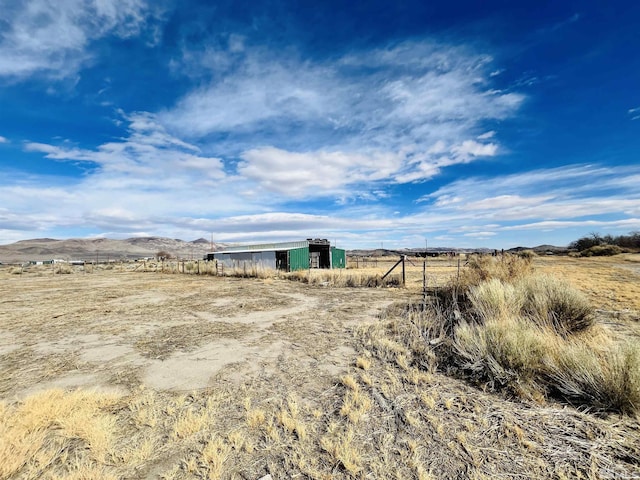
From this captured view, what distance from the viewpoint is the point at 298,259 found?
1252 inches

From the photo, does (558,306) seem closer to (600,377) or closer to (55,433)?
(600,377)

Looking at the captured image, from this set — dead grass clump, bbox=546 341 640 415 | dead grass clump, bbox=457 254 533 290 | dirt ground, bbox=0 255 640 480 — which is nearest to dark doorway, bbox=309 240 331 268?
dead grass clump, bbox=457 254 533 290

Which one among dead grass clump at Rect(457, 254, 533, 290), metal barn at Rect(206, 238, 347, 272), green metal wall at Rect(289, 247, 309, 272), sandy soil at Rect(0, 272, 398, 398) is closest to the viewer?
sandy soil at Rect(0, 272, 398, 398)

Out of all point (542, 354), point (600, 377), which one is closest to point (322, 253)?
point (542, 354)

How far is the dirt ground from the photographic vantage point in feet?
9.90

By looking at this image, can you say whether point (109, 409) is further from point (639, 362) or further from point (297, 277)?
point (297, 277)

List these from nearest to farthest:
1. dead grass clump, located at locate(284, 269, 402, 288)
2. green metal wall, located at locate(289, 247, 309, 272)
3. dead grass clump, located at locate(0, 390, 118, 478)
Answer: dead grass clump, located at locate(0, 390, 118, 478), dead grass clump, located at locate(284, 269, 402, 288), green metal wall, located at locate(289, 247, 309, 272)

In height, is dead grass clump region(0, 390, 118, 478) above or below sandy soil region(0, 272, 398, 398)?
above

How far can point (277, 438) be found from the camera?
3465 millimetres

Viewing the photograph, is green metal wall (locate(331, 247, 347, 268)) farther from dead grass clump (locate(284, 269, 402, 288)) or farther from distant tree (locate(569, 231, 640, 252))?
distant tree (locate(569, 231, 640, 252))

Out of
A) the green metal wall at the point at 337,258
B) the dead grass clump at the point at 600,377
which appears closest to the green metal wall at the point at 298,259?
the green metal wall at the point at 337,258

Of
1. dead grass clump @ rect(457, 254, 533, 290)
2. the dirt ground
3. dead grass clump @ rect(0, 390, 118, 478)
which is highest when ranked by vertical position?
dead grass clump @ rect(457, 254, 533, 290)

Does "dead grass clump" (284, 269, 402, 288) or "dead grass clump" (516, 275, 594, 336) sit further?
"dead grass clump" (284, 269, 402, 288)

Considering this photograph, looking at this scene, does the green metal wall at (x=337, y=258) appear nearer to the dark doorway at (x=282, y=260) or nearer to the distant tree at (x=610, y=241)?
the dark doorway at (x=282, y=260)
